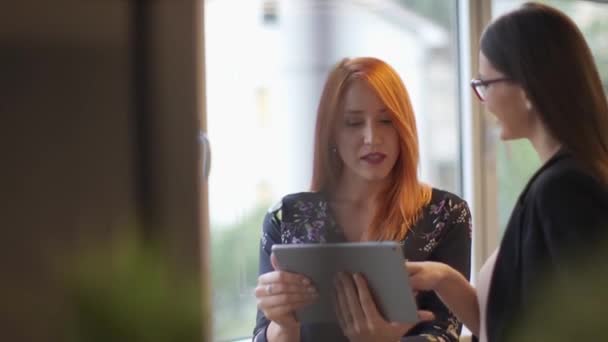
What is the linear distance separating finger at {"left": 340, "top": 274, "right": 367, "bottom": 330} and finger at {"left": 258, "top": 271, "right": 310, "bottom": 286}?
7 cm

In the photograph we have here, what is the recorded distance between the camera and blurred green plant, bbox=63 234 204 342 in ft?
1.49

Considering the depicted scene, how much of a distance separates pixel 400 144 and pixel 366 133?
0.07 metres

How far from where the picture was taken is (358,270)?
3.91ft

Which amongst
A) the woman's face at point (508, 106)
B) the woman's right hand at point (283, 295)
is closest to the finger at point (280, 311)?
the woman's right hand at point (283, 295)

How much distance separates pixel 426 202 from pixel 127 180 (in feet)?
3.35

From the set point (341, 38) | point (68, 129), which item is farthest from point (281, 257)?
point (68, 129)

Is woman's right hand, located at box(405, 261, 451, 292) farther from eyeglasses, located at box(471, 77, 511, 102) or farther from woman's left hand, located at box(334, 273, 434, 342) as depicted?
eyeglasses, located at box(471, 77, 511, 102)

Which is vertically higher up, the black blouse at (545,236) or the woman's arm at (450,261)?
the black blouse at (545,236)

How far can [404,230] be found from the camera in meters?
1.53

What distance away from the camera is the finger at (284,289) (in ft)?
4.14

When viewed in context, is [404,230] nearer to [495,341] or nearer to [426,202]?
[426,202]

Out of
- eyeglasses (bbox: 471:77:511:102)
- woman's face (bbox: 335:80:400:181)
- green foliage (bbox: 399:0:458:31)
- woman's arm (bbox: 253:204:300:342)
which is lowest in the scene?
woman's arm (bbox: 253:204:300:342)

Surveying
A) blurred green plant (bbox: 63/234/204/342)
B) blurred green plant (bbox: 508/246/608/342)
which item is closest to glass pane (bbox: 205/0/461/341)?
blurred green plant (bbox: 508/246/608/342)

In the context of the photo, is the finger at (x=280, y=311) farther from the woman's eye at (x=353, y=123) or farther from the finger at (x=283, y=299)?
the woman's eye at (x=353, y=123)
